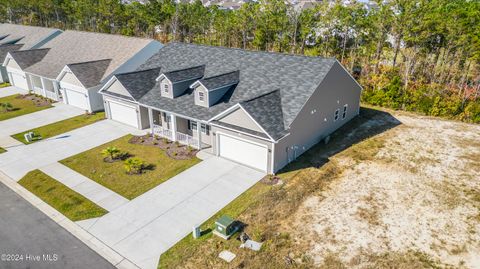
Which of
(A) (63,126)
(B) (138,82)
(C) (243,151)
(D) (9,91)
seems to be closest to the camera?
(C) (243,151)

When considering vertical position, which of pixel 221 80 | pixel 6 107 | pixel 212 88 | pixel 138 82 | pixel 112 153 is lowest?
pixel 112 153

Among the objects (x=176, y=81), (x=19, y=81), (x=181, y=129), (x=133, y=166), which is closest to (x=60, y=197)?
(x=133, y=166)

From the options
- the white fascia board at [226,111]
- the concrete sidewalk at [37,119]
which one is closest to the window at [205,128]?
the white fascia board at [226,111]

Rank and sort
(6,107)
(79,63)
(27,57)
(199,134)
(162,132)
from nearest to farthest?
(199,134), (162,132), (6,107), (79,63), (27,57)

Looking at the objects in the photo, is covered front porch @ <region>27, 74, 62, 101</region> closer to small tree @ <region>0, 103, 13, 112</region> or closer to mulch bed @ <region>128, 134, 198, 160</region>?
small tree @ <region>0, 103, 13, 112</region>

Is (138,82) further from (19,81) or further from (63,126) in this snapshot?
(19,81)

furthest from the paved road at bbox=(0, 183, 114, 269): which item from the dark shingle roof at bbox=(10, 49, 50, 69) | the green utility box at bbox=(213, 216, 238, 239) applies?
the dark shingle roof at bbox=(10, 49, 50, 69)

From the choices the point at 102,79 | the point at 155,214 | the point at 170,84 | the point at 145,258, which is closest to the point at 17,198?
the point at 155,214

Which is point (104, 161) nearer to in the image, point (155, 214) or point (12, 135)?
point (155, 214)
